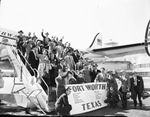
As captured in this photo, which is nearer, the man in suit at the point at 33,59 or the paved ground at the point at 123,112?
the paved ground at the point at 123,112

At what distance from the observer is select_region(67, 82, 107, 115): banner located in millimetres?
5531

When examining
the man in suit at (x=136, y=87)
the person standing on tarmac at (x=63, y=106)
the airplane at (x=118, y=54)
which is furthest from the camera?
the airplane at (x=118, y=54)

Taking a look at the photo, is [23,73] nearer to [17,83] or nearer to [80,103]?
[17,83]

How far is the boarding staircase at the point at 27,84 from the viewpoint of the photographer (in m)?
5.45

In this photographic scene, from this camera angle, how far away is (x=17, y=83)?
6.12 meters

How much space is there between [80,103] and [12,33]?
20.2ft

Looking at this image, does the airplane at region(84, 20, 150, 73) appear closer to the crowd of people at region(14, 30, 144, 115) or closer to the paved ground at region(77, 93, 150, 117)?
the crowd of people at region(14, 30, 144, 115)

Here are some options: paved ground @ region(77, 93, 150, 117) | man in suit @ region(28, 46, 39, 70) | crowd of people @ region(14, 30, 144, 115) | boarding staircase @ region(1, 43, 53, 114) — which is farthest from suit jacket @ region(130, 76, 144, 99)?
man in suit @ region(28, 46, 39, 70)

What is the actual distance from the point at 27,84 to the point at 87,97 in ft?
6.99

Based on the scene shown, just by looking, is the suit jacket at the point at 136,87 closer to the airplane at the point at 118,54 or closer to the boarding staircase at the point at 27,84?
the boarding staircase at the point at 27,84

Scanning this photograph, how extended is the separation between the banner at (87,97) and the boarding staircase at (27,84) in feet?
2.67

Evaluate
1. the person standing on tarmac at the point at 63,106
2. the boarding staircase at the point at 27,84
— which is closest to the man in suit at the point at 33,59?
the boarding staircase at the point at 27,84

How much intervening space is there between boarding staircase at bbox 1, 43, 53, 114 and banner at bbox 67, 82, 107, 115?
814 millimetres

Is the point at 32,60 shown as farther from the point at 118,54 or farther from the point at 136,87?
the point at 118,54
